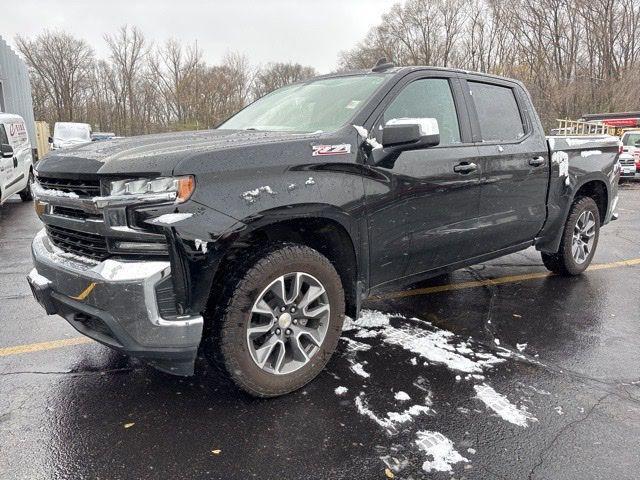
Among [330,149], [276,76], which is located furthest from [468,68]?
[330,149]

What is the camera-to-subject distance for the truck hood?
8.02ft

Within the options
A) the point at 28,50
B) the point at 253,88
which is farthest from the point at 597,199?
the point at 28,50

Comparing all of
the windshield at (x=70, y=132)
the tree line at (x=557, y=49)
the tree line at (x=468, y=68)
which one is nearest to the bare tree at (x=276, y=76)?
the tree line at (x=468, y=68)

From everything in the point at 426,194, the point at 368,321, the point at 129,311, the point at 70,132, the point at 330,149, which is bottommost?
the point at 368,321

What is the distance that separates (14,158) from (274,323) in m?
9.38

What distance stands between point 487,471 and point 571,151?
3550mm

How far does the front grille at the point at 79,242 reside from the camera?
2.55m

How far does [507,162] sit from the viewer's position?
409cm

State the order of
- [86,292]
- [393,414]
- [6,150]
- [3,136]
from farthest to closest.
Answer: [3,136] → [6,150] → [393,414] → [86,292]

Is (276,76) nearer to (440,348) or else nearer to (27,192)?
(27,192)

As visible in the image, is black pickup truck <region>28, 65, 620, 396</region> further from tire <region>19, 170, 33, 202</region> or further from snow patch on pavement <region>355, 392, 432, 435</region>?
tire <region>19, 170, 33, 202</region>

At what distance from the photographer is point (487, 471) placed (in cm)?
233

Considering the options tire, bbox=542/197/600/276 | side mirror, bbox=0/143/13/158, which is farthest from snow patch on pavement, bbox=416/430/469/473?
side mirror, bbox=0/143/13/158

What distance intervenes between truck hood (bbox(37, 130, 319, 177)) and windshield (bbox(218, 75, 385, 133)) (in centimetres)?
36
